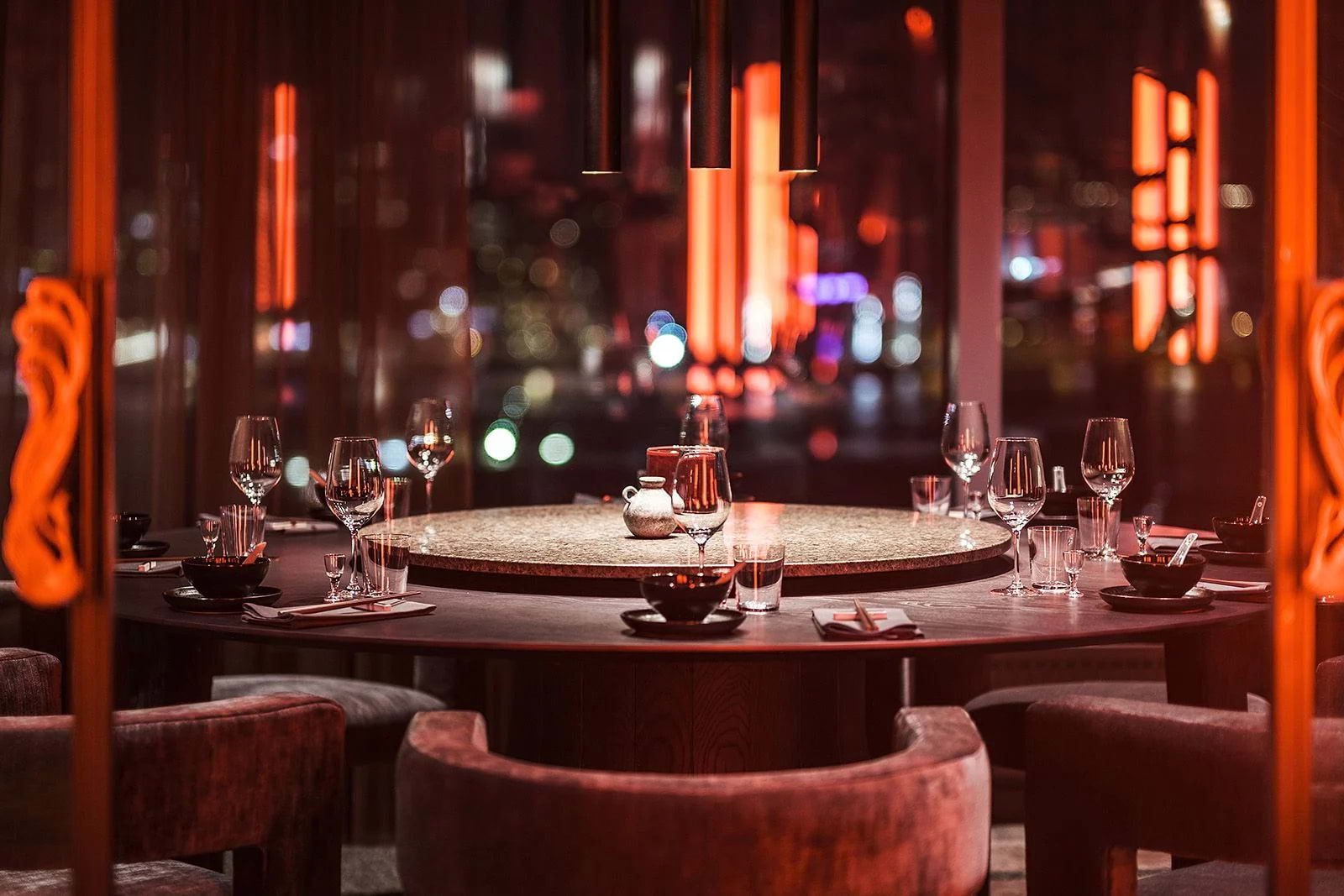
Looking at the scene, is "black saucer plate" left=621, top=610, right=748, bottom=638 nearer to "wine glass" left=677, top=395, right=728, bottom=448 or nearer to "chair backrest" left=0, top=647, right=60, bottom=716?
"chair backrest" left=0, top=647, right=60, bottom=716

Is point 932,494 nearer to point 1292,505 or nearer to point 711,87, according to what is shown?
point 711,87

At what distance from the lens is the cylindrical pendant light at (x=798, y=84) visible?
7.89 feet

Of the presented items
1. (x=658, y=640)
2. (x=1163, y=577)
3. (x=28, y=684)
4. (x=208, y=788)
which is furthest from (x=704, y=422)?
(x=208, y=788)

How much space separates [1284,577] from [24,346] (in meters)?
1.16

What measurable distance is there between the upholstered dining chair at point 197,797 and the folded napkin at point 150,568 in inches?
26.8

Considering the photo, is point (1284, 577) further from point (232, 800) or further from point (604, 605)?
point (232, 800)

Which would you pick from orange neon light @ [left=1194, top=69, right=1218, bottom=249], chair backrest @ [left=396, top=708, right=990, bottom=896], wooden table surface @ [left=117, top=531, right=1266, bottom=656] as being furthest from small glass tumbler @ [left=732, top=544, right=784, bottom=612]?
orange neon light @ [left=1194, top=69, right=1218, bottom=249]

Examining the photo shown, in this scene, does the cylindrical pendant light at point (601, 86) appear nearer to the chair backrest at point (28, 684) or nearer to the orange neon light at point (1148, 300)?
the chair backrest at point (28, 684)

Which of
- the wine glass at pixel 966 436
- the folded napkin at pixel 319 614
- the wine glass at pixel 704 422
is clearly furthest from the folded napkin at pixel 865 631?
the wine glass at pixel 704 422

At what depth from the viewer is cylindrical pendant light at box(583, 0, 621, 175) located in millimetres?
2381

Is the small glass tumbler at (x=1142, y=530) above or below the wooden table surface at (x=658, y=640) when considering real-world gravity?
above

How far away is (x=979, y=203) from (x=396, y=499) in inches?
88.6

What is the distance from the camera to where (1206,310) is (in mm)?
4449

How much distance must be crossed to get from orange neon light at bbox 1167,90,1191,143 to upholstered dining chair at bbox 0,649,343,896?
143 inches
